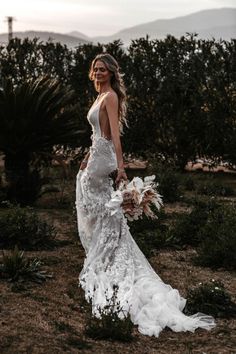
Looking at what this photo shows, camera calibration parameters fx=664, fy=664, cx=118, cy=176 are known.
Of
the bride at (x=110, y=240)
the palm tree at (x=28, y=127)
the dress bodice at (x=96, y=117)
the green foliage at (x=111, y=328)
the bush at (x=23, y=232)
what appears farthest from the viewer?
the palm tree at (x=28, y=127)

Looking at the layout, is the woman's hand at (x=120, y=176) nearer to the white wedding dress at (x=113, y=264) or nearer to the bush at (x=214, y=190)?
the white wedding dress at (x=113, y=264)

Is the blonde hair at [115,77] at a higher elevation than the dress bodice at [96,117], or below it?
higher

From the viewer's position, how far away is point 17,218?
7.57 metres

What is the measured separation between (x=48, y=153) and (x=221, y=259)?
12.3 feet

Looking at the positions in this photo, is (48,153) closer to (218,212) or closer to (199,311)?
(218,212)

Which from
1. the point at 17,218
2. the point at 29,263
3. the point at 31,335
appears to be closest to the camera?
the point at 31,335

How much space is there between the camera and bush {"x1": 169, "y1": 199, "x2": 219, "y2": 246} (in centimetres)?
791

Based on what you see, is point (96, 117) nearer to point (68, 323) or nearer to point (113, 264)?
point (113, 264)

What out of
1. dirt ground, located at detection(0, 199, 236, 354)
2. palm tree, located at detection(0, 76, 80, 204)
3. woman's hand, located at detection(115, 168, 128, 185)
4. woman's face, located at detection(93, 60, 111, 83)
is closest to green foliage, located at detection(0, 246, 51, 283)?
dirt ground, located at detection(0, 199, 236, 354)

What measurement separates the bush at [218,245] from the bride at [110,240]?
102 cm

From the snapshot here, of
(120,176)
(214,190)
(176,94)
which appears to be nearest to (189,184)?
(214,190)

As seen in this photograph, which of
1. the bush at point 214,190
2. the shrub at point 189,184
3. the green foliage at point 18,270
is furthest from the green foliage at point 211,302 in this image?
the shrub at point 189,184

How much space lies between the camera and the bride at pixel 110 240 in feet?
17.6

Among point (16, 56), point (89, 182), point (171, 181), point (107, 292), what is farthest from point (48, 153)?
point (16, 56)
